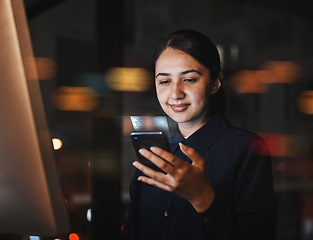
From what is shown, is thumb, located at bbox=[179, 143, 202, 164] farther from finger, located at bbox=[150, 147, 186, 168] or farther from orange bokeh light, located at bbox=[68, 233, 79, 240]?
orange bokeh light, located at bbox=[68, 233, 79, 240]

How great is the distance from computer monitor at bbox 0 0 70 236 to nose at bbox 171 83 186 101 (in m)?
0.27

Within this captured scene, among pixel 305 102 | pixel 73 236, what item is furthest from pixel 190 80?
pixel 305 102

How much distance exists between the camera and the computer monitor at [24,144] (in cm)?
68

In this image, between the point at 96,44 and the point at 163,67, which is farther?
the point at 96,44

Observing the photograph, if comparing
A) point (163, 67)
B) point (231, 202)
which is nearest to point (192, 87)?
point (163, 67)

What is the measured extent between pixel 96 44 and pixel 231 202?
3.28 feet

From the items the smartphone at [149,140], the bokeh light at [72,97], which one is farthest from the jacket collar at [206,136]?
the bokeh light at [72,97]

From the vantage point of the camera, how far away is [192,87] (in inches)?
30.8

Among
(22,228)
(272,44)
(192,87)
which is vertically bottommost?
(22,228)

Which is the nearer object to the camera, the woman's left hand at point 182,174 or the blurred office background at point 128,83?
the woman's left hand at point 182,174

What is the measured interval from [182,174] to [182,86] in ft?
0.77

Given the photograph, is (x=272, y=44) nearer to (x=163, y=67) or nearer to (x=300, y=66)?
(x=300, y=66)

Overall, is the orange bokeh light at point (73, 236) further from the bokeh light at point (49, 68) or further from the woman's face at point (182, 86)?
the bokeh light at point (49, 68)

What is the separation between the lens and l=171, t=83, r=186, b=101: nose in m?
0.78
